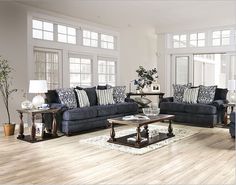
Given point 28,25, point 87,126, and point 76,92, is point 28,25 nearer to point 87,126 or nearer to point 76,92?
point 76,92

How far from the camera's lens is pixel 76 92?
5.85 m

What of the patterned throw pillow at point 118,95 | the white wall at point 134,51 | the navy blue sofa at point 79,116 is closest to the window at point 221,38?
the white wall at point 134,51

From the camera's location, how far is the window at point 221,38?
8219 millimetres

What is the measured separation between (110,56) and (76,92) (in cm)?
282

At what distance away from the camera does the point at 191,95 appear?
6.71 m

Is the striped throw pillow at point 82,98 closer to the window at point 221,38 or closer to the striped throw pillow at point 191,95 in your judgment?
the striped throw pillow at point 191,95

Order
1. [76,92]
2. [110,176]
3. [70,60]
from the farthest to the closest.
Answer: [70,60]
[76,92]
[110,176]

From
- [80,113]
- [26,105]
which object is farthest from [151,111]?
[26,105]

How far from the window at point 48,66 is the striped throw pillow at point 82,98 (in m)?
1.23

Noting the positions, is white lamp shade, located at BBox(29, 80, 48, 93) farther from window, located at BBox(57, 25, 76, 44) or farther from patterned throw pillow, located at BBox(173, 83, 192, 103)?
patterned throw pillow, located at BBox(173, 83, 192, 103)

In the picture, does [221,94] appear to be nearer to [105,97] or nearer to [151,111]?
[151,111]

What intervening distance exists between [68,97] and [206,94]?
135 inches

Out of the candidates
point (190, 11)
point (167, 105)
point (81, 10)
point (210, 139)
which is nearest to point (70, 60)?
point (81, 10)

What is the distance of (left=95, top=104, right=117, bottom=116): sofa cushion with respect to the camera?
18.9 feet
